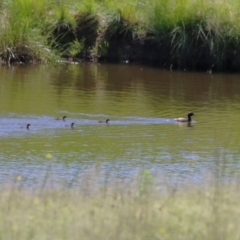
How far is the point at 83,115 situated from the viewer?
1519 centimetres

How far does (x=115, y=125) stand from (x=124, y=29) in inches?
403

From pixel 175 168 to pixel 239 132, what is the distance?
3331mm

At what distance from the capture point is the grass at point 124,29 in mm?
22750

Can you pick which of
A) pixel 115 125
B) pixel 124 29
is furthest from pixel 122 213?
pixel 124 29

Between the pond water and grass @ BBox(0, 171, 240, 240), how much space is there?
0.52 m

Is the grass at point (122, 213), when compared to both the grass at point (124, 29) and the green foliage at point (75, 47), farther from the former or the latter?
the green foliage at point (75, 47)

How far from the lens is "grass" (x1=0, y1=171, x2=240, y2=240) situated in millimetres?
5438

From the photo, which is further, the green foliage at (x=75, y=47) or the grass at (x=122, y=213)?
the green foliage at (x=75, y=47)

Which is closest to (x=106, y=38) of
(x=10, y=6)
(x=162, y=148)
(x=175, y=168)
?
(x=10, y=6)

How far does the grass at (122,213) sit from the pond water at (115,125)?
52 centimetres

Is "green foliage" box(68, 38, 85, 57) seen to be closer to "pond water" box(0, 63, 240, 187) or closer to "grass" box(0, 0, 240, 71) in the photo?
"grass" box(0, 0, 240, 71)

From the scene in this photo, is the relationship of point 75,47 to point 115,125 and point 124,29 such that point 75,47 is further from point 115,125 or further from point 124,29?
point 115,125

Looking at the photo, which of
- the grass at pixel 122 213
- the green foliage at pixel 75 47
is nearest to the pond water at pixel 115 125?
the grass at pixel 122 213

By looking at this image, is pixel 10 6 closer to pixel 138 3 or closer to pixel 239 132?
pixel 138 3
